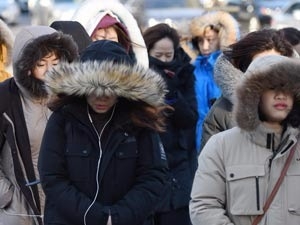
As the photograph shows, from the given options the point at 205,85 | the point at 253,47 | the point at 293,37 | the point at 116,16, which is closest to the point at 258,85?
the point at 253,47

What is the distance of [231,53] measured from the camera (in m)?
6.60

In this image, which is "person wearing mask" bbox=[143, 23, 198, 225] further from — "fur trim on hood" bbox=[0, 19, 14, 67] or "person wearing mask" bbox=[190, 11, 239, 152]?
"fur trim on hood" bbox=[0, 19, 14, 67]

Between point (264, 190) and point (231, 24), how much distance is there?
191 inches

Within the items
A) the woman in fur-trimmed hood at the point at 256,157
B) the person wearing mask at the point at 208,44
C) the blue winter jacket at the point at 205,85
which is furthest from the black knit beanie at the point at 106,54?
the person wearing mask at the point at 208,44

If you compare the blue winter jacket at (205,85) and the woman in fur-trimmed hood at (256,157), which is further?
the blue winter jacket at (205,85)

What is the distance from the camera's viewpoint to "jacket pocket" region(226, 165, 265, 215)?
195 inches

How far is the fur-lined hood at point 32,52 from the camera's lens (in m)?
6.22

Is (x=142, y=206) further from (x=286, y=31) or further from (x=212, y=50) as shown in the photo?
(x=212, y=50)

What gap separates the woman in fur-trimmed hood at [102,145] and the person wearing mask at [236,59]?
43.7 inches

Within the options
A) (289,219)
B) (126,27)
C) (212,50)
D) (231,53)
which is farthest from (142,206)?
A: (212,50)

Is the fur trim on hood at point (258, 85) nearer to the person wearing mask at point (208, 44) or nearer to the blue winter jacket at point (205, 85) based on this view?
the blue winter jacket at point (205, 85)

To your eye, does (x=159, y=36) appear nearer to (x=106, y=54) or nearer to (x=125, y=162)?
(x=106, y=54)

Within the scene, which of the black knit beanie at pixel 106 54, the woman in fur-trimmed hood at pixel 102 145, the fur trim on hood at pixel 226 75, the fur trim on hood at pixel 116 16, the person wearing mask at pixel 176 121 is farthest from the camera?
the person wearing mask at pixel 176 121

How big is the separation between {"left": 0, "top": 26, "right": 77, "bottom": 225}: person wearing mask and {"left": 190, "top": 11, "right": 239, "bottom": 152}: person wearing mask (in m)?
2.75
